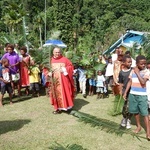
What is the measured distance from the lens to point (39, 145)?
226 inches

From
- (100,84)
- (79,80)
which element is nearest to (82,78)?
(79,80)

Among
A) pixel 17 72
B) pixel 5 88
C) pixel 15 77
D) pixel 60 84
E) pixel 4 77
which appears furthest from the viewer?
pixel 17 72

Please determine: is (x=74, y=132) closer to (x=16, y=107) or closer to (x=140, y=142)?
(x=140, y=142)

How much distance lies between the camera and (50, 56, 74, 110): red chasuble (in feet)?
25.8

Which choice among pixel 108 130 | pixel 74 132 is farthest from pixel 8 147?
pixel 108 130

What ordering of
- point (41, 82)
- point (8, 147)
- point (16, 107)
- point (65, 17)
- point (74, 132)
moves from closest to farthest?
1. point (8, 147)
2. point (74, 132)
3. point (16, 107)
4. point (41, 82)
5. point (65, 17)

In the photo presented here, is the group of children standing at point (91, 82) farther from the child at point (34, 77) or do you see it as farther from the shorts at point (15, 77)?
the shorts at point (15, 77)

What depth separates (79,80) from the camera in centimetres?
1027

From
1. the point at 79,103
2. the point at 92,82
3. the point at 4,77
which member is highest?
the point at 4,77

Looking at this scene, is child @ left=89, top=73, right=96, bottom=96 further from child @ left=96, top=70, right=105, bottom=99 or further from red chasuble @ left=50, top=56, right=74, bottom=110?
red chasuble @ left=50, top=56, right=74, bottom=110

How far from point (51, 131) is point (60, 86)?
1.63 metres

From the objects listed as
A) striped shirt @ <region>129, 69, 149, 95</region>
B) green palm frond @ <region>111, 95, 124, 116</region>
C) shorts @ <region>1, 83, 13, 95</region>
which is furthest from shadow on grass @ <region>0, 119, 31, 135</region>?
striped shirt @ <region>129, 69, 149, 95</region>

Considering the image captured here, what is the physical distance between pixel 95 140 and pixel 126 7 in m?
53.4

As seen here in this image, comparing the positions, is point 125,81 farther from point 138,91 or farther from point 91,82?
point 91,82
